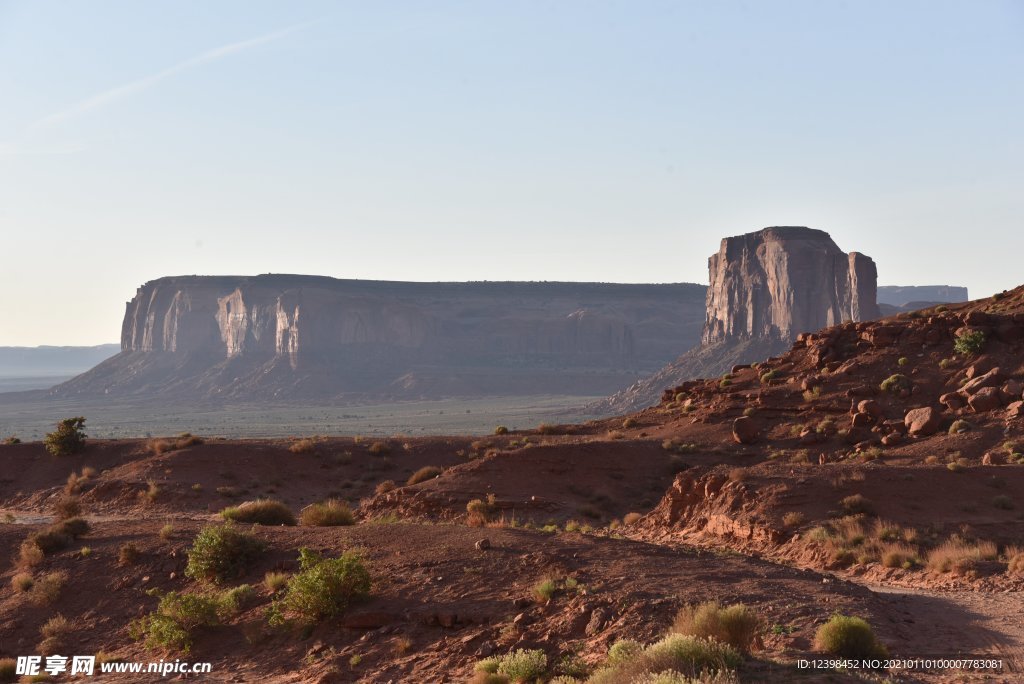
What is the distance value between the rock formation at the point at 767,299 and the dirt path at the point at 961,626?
320 feet

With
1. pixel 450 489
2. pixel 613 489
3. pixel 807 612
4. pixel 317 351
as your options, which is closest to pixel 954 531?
pixel 807 612

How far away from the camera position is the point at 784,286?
139 metres

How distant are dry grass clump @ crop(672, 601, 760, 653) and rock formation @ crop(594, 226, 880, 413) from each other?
103m

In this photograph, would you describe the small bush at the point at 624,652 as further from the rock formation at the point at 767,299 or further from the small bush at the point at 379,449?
the rock formation at the point at 767,299

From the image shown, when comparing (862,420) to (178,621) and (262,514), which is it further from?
(178,621)

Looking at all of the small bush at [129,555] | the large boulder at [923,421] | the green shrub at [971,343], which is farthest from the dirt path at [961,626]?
the green shrub at [971,343]

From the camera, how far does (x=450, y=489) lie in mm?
30562

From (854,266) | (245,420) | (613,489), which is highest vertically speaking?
(854,266)

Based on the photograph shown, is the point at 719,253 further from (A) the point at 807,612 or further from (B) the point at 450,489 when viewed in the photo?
(A) the point at 807,612

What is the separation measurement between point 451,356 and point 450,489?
553ft

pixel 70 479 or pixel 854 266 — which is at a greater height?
Answer: pixel 854 266

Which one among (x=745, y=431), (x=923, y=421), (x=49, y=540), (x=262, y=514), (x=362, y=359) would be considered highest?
(x=923, y=421)

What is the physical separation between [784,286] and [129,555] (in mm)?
126700

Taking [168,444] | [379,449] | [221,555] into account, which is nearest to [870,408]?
[379,449]
